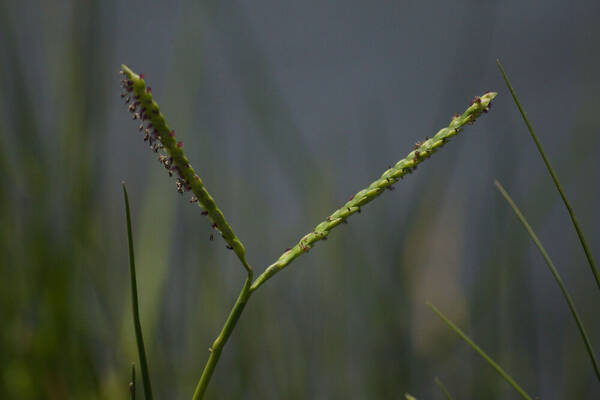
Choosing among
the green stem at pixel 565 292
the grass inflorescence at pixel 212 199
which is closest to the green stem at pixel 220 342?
the grass inflorescence at pixel 212 199

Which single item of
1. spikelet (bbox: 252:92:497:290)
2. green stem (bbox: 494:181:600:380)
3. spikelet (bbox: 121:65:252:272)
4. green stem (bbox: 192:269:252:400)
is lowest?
green stem (bbox: 494:181:600:380)

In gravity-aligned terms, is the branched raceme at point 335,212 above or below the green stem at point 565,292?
above

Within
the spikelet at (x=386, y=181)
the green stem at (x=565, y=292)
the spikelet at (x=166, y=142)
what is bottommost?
the green stem at (x=565, y=292)

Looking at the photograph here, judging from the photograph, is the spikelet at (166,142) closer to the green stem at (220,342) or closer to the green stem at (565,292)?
the green stem at (220,342)

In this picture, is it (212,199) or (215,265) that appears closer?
(212,199)

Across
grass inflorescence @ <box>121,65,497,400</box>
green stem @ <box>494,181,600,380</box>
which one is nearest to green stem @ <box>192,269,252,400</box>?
grass inflorescence @ <box>121,65,497,400</box>

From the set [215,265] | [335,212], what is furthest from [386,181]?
[215,265]

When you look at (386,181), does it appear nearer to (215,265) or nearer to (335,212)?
(335,212)

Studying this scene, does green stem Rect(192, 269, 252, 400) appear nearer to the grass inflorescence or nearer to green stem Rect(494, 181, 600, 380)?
the grass inflorescence

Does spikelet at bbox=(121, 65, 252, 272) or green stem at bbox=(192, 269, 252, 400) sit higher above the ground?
spikelet at bbox=(121, 65, 252, 272)

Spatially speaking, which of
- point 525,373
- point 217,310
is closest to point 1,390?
point 217,310

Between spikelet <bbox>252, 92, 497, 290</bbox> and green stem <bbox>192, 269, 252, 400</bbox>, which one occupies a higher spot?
spikelet <bbox>252, 92, 497, 290</bbox>

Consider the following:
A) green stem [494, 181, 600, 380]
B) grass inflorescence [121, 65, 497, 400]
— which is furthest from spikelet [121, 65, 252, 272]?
green stem [494, 181, 600, 380]
